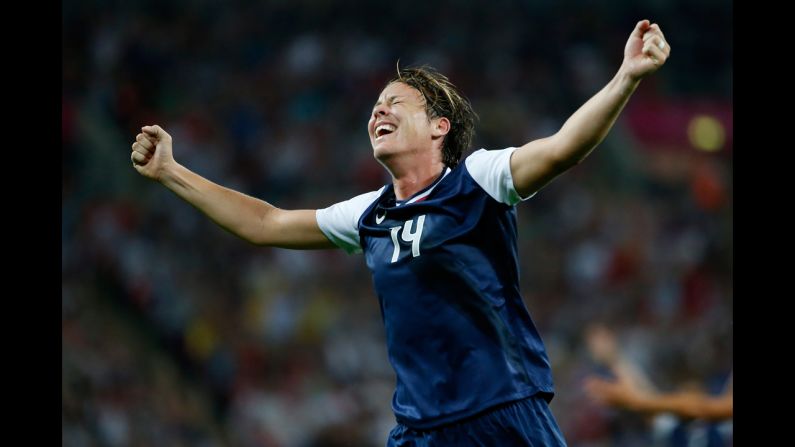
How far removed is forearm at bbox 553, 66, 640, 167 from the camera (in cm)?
270

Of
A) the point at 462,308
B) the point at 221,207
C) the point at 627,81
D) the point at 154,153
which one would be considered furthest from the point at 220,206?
the point at 627,81

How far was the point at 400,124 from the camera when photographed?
3615 millimetres

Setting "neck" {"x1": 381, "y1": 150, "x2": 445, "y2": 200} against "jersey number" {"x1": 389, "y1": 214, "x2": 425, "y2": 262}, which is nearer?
"jersey number" {"x1": 389, "y1": 214, "x2": 425, "y2": 262}

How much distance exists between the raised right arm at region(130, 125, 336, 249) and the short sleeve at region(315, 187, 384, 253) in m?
0.07

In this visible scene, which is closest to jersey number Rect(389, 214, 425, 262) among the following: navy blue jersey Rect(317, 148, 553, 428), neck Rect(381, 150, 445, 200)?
navy blue jersey Rect(317, 148, 553, 428)

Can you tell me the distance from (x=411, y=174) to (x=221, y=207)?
0.79 meters

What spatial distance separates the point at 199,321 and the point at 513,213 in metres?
5.45

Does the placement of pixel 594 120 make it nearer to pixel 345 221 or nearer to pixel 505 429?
pixel 505 429

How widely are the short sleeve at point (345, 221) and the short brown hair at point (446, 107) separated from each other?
336 millimetres

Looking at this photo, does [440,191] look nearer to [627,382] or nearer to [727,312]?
[627,382]

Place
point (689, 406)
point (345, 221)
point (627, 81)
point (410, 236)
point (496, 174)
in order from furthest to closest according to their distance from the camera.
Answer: point (689, 406), point (345, 221), point (410, 236), point (496, 174), point (627, 81)

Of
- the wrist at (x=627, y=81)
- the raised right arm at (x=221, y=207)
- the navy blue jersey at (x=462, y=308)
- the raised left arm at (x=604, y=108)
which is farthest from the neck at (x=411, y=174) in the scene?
the wrist at (x=627, y=81)

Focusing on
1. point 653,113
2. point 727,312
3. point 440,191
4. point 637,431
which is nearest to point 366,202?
point 440,191

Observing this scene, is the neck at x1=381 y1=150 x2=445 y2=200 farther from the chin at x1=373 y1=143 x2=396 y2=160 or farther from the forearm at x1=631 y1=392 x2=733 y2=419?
the forearm at x1=631 y1=392 x2=733 y2=419
